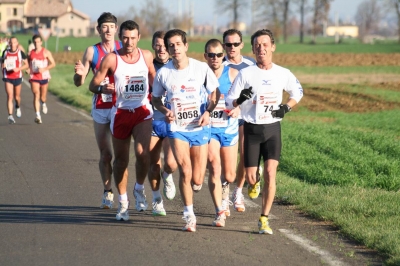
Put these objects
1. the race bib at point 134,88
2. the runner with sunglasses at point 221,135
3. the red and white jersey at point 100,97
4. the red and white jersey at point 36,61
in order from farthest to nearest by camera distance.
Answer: the red and white jersey at point 36,61 → the red and white jersey at point 100,97 → the race bib at point 134,88 → the runner with sunglasses at point 221,135

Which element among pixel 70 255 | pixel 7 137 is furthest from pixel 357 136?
pixel 70 255

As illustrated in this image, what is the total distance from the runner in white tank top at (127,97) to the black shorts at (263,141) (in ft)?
3.89

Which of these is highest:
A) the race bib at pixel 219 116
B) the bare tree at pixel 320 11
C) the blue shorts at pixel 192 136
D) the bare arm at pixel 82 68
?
the bare tree at pixel 320 11

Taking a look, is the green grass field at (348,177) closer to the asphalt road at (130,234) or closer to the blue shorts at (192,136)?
the asphalt road at (130,234)

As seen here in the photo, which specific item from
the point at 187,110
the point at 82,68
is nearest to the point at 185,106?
the point at 187,110

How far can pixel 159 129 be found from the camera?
9016mm

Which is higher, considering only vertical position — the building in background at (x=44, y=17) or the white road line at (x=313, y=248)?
the building in background at (x=44, y=17)

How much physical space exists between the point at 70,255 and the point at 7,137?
32.9ft

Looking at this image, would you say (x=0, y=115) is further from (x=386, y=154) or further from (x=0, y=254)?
(x=0, y=254)

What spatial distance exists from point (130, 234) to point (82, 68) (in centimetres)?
197

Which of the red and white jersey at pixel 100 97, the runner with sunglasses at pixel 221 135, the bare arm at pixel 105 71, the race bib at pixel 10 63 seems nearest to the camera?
Answer: the runner with sunglasses at pixel 221 135

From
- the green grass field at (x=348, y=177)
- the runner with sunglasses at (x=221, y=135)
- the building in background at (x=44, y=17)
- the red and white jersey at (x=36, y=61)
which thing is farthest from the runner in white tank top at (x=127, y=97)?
the building in background at (x=44, y=17)

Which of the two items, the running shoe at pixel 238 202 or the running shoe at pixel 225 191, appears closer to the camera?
the running shoe at pixel 225 191

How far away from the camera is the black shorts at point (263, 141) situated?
27.7ft
